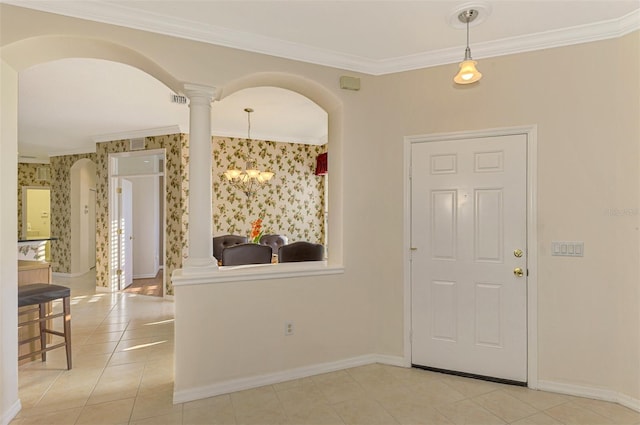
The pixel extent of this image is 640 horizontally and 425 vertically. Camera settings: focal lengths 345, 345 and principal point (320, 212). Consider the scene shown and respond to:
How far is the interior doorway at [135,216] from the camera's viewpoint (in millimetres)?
6082

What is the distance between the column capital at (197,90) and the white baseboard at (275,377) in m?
2.21

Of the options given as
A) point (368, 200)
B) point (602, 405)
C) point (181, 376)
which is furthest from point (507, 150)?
point (181, 376)

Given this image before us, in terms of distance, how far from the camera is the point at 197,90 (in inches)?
104

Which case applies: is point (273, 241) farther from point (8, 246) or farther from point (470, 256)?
point (8, 246)

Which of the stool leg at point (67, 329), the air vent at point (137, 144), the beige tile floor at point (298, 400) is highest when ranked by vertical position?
the air vent at point (137, 144)

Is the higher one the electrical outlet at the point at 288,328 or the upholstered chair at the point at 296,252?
the upholstered chair at the point at 296,252

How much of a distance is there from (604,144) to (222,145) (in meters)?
5.03

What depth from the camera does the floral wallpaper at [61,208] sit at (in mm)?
7418

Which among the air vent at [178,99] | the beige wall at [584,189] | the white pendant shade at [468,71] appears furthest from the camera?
the air vent at [178,99]

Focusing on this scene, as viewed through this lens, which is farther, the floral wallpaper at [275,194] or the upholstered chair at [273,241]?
the floral wallpaper at [275,194]

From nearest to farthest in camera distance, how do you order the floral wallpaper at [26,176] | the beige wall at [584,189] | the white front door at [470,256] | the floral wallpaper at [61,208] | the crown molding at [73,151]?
the beige wall at [584,189]
the white front door at [470,256]
the crown molding at [73,151]
the floral wallpaper at [61,208]
the floral wallpaper at [26,176]

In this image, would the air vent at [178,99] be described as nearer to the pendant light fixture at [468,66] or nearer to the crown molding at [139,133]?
the crown molding at [139,133]

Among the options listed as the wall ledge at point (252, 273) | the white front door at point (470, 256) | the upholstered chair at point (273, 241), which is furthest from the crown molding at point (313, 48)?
the upholstered chair at point (273, 241)

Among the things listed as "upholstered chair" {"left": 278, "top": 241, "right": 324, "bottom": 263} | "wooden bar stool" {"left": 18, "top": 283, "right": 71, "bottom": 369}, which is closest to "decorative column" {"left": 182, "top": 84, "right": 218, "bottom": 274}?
"upholstered chair" {"left": 278, "top": 241, "right": 324, "bottom": 263}
